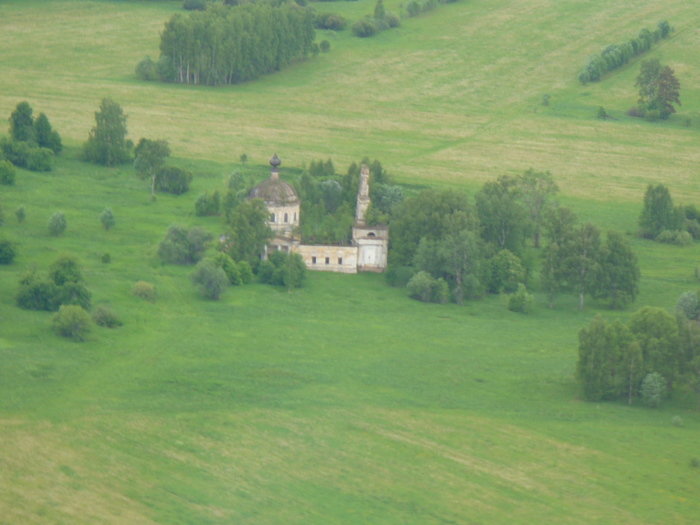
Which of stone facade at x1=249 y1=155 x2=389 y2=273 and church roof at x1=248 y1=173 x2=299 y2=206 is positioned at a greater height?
church roof at x1=248 y1=173 x2=299 y2=206

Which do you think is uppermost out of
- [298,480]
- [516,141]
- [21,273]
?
[516,141]

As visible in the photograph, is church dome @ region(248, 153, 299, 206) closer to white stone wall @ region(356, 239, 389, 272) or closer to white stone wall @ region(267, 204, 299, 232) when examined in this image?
white stone wall @ region(267, 204, 299, 232)

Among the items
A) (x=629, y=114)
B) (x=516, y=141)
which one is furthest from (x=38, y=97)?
(x=629, y=114)

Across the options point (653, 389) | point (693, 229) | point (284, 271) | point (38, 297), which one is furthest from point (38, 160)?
point (653, 389)

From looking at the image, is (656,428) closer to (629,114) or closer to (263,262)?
(263,262)

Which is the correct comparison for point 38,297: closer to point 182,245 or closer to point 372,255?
point 182,245

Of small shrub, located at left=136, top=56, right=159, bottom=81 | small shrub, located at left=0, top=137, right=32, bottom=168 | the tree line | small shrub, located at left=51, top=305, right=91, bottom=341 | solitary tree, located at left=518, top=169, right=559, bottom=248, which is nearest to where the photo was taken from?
the tree line

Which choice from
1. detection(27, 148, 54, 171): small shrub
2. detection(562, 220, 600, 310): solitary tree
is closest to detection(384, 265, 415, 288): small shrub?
detection(562, 220, 600, 310): solitary tree
